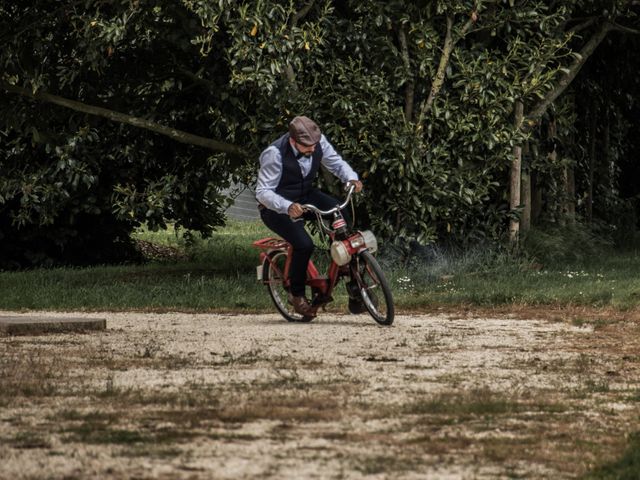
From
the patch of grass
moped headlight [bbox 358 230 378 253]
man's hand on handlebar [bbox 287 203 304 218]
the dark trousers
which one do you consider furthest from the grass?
the patch of grass

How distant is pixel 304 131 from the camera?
1148cm

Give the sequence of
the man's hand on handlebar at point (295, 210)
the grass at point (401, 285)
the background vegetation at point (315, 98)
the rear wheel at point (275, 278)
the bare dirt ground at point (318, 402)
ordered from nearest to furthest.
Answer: the bare dirt ground at point (318, 402)
the man's hand on handlebar at point (295, 210)
the rear wheel at point (275, 278)
the grass at point (401, 285)
the background vegetation at point (315, 98)

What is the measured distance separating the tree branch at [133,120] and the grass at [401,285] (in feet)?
5.01

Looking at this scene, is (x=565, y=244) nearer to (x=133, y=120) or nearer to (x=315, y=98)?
(x=315, y=98)

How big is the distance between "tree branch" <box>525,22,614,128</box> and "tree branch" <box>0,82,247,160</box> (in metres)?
3.57

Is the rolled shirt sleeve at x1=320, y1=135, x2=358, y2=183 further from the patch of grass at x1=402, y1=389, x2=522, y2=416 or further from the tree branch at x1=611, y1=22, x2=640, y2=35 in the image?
the tree branch at x1=611, y1=22, x2=640, y2=35

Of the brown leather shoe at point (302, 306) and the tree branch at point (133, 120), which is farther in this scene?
the tree branch at point (133, 120)

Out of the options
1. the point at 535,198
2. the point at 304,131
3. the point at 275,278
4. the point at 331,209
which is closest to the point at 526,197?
the point at 535,198

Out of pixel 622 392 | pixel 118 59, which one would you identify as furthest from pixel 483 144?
pixel 622 392

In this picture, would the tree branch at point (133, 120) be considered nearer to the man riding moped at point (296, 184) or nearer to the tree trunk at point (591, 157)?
the man riding moped at point (296, 184)

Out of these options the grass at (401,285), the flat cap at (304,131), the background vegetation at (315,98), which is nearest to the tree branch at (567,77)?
the background vegetation at (315,98)

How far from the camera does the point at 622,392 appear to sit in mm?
8148

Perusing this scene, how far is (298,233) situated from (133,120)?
572cm

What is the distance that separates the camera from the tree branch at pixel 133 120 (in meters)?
16.9
